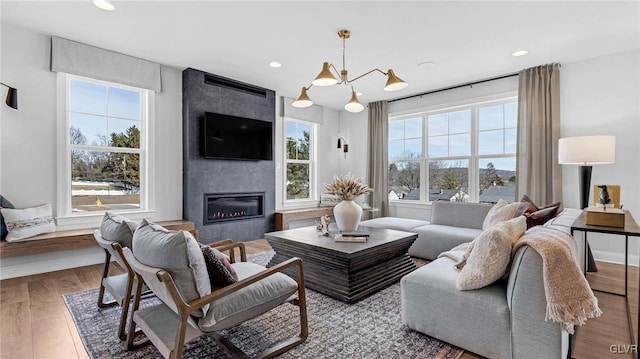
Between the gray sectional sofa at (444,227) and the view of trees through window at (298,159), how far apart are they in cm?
210

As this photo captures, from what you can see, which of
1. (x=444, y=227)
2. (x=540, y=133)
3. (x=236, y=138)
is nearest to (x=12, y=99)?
(x=236, y=138)

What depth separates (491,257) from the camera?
1.68m

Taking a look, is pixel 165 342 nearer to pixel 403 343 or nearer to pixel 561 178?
pixel 403 343

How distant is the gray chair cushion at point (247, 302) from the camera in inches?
60.1

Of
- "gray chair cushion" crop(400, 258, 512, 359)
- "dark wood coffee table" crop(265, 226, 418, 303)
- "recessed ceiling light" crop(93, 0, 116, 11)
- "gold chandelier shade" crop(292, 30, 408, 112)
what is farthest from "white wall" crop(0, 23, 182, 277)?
"gray chair cushion" crop(400, 258, 512, 359)

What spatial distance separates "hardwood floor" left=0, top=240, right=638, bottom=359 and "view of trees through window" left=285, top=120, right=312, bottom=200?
138 inches

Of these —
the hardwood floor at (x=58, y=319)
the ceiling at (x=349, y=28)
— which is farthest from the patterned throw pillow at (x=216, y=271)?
the ceiling at (x=349, y=28)

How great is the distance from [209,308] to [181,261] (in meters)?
0.31

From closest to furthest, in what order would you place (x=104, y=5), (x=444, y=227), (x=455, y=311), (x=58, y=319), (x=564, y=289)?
(x=564, y=289), (x=455, y=311), (x=58, y=319), (x=104, y=5), (x=444, y=227)

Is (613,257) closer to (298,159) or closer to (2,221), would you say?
(298,159)

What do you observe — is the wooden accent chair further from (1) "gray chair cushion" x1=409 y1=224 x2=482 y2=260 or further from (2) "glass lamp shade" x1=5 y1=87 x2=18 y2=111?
(2) "glass lamp shade" x1=5 y1=87 x2=18 y2=111

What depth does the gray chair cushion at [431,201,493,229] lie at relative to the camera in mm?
3902

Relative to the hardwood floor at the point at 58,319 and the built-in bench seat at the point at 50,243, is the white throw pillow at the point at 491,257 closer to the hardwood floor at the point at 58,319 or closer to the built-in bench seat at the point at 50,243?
the hardwood floor at the point at 58,319

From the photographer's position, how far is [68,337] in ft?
6.52
